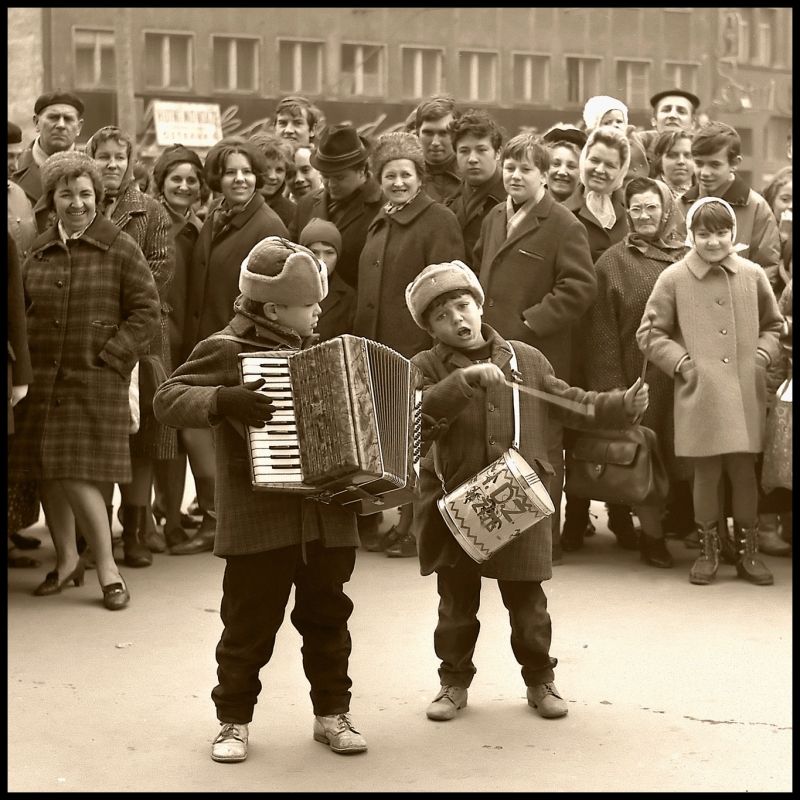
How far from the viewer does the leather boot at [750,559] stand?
6836 millimetres

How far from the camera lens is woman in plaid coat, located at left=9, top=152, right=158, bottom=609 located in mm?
6602

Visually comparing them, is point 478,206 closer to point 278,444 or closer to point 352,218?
point 352,218

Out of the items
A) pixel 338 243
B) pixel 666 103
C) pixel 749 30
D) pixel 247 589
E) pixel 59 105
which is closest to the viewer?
pixel 247 589

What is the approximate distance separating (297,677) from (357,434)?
5.34 ft

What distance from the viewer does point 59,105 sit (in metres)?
8.30

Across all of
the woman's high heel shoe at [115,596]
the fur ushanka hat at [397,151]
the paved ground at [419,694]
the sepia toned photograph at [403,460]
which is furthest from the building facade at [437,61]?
the paved ground at [419,694]

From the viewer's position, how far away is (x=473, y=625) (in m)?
4.99

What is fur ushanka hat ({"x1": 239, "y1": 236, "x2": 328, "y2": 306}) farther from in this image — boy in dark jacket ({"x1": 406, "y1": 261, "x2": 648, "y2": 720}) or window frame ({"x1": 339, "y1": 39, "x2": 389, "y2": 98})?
window frame ({"x1": 339, "y1": 39, "x2": 389, "y2": 98})

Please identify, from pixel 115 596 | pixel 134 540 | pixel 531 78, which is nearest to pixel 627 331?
pixel 134 540

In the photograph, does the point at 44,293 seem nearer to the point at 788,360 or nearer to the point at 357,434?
the point at 357,434

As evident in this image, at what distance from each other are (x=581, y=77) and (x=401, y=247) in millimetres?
26140

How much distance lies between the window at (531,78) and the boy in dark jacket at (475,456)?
27.6 m

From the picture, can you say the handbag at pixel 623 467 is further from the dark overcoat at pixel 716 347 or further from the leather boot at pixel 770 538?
the leather boot at pixel 770 538

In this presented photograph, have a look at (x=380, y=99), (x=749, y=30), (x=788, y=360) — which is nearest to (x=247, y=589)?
(x=788, y=360)
